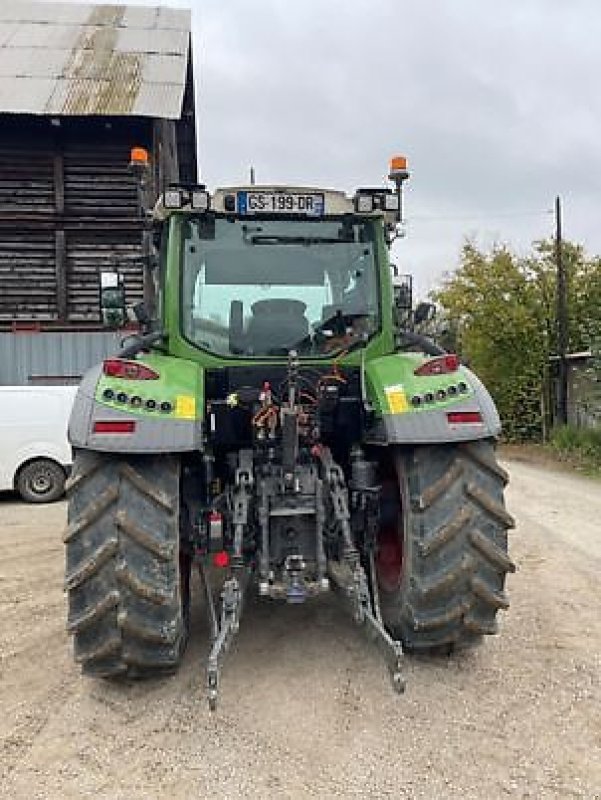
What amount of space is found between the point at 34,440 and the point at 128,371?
7930mm

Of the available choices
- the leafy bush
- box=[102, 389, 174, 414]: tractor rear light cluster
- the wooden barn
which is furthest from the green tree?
box=[102, 389, 174, 414]: tractor rear light cluster

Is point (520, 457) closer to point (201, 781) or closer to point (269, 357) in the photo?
point (269, 357)

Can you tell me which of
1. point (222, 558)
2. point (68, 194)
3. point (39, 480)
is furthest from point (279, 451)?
point (68, 194)

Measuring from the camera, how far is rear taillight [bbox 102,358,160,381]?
3.82 m

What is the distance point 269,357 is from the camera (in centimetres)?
448

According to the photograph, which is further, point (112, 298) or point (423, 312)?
point (112, 298)

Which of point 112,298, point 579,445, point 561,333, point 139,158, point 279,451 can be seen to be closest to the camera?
point 279,451

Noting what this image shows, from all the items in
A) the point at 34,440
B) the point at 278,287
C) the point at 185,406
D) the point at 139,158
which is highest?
the point at 139,158

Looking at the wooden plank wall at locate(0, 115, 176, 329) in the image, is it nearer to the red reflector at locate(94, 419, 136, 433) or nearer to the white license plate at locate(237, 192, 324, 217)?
the white license plate at locate(237, 192, 324, 217)

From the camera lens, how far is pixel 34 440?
1120 cm

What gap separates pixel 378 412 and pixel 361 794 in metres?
1.77

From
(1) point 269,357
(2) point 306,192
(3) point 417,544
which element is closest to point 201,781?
(3) point 417,544

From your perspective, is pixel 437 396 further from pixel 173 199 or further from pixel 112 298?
pixel 112 298

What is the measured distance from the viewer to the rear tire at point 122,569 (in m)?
3.50
